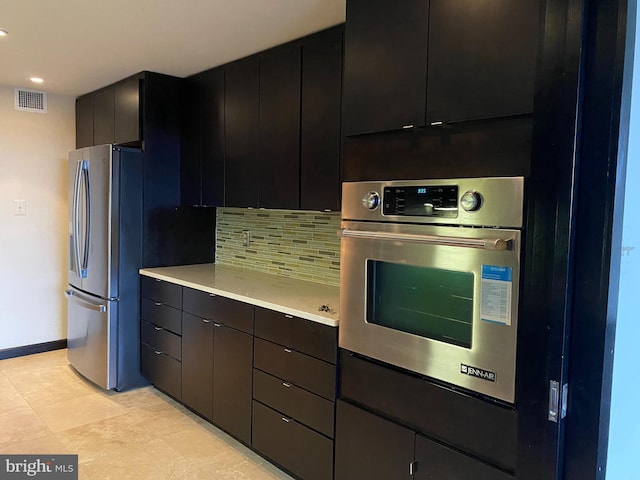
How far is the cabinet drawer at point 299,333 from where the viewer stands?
82.1 inches

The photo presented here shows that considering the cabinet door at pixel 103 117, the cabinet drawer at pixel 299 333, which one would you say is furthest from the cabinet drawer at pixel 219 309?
the cabinet door at pixel 103 117

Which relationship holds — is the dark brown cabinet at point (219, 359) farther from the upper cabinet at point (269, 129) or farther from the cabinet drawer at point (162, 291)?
the upper cabinet at point (269, 129)

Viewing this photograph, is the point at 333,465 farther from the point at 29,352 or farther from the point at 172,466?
the point at 29,352

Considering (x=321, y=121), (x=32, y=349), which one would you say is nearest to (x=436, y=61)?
(x=321, y=121)

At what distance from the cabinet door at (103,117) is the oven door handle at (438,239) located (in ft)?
8.63

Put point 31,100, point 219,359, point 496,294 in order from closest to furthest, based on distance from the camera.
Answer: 1. point 496,294
2. point 219,359
3. point 31,100

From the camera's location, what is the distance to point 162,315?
3262 mm

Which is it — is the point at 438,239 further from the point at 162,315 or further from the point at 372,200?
the point at 162,315

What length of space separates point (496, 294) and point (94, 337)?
300 cm

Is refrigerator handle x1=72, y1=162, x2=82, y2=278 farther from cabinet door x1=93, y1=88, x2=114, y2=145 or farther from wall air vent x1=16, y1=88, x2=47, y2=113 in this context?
wall air vent x1=16, y1=88, x2=47, y2=113

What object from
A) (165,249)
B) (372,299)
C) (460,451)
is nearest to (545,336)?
(460,451)

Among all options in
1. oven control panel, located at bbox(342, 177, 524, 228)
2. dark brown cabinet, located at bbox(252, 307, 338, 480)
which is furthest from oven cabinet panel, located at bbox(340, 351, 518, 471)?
oven control panel, located at bbox(342, 177, 524, 228)

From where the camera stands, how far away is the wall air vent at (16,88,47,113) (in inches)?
157

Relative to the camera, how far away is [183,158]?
3.56 m
